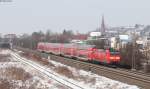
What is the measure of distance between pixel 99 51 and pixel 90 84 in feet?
80.3

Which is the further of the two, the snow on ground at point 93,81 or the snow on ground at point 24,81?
the snow on ground at point 93,81

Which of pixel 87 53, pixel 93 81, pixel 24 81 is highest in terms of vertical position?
pixel 24 81

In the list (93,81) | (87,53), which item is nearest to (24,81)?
(93,81)

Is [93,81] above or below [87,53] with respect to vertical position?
above

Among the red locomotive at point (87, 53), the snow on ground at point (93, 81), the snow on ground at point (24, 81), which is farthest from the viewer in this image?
the red locomotive at point (87, 53)

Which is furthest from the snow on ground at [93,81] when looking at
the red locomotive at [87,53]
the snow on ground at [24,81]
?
the red locomotive at [87,53]

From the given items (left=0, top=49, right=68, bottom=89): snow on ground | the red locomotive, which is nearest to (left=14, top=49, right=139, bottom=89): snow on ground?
(left=0, top=49, right=68, bottom=89): snow on ground

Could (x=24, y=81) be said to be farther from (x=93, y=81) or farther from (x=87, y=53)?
(x=87, y=53)

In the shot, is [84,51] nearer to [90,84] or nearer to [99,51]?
[99,51]

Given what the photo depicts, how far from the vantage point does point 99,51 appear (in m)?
52.7

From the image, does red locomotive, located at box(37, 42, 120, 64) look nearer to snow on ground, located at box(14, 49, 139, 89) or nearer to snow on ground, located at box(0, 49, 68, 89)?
snow on ground, located at box(14, 49, 139, 89)

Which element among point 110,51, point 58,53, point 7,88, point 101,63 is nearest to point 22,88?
point 7,88

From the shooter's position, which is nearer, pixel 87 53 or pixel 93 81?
pixel 93 81

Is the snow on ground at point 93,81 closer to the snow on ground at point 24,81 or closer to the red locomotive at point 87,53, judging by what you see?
the snow on ground at point 24,81
